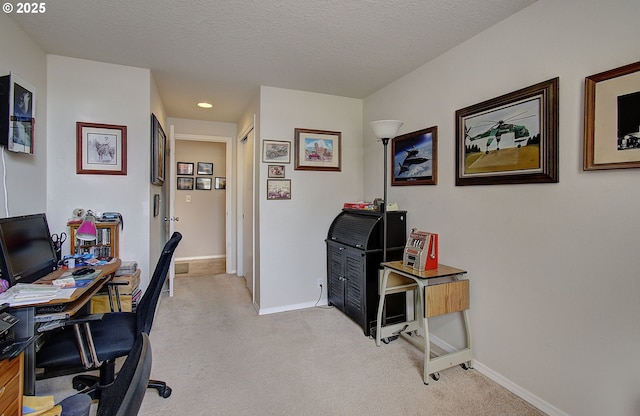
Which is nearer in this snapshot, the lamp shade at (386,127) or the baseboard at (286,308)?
the lamp shade at (386,127)

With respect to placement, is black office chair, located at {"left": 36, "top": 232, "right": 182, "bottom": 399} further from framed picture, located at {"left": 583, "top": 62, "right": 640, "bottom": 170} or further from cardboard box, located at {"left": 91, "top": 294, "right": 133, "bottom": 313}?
framed picture, located at {"left": 583, "top": 62, "right": 640, "bottom": 170}

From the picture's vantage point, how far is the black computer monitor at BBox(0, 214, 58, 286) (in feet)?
5.68

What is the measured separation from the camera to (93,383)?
1991mm

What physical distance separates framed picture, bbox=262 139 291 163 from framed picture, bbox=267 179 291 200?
0.22 metres

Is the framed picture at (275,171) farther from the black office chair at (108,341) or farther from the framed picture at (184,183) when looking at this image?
the framed picture at (184,183)

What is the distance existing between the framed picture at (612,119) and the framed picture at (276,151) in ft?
8.19

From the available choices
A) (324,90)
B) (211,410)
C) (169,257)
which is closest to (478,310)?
(211,410)

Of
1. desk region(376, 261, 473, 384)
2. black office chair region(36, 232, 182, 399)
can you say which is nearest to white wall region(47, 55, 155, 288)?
black office chair region(36, 232, 182, 399)

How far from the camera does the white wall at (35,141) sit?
6.56ft

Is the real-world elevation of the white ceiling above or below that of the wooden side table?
above

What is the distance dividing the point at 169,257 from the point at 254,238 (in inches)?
66.6

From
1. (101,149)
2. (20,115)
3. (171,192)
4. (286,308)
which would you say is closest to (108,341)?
(20,115)

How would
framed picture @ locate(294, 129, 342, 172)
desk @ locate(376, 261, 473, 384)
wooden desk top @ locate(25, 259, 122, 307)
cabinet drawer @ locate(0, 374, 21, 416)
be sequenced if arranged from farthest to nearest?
framed picture @ locate(294, 129, 342, 172)
desk @ locate(376, 261, 473, 384)
wooden desk top @ locate(25, 259, 122, 307)
cabinet drawer @ locate(0, 374, 21, 416)

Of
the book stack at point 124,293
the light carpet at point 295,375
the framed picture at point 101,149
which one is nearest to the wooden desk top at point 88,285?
the book stack at point 124,293
